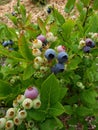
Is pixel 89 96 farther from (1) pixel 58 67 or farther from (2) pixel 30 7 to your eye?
(2) pixel 30 7

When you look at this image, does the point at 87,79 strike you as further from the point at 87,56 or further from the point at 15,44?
the point at 15,44

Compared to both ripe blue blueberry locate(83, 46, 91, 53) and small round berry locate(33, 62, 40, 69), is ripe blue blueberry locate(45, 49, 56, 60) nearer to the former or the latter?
small round berry locate(33, 62, 40, 69)

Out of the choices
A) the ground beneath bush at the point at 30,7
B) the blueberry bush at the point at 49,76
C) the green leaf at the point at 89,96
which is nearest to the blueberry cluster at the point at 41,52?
the blueberry bush at the point at 49,76

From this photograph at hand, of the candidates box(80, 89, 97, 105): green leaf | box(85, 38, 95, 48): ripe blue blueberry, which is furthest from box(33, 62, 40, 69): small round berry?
box(80, 89, 97, 105): green leaf

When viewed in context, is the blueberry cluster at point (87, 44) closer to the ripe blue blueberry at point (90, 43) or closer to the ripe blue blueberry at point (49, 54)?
the ripe blue blueberry at point (90, 43)

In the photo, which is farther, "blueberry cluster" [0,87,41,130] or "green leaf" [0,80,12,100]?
"green leaf" [0,80,12,100]
